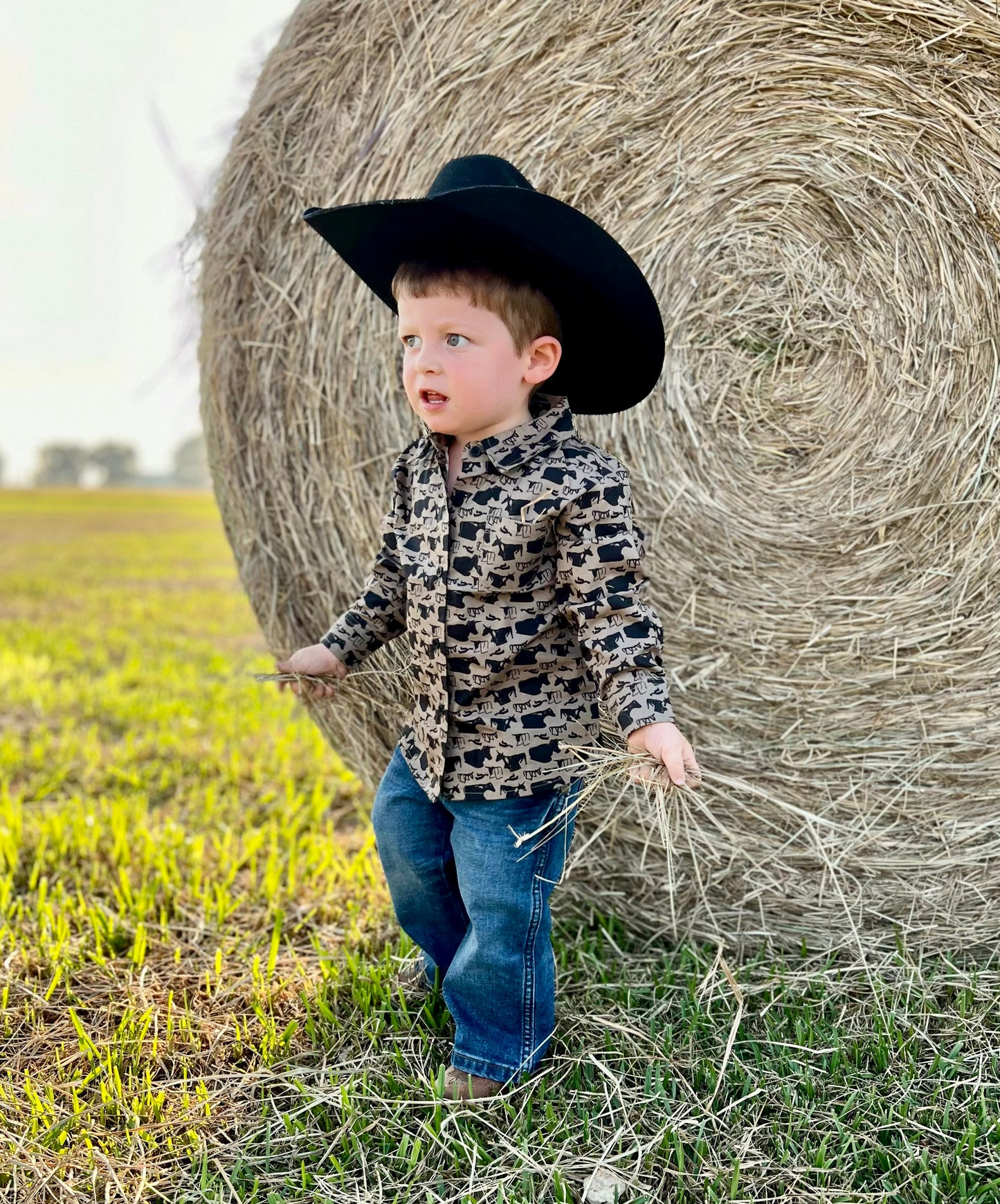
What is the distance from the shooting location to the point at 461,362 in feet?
5.55

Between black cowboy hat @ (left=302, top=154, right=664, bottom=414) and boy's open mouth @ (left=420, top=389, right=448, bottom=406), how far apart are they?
0.21 metres

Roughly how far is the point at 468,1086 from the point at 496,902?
0.31 m

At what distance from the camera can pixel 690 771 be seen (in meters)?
1.61

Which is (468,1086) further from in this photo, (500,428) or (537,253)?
(537,253)

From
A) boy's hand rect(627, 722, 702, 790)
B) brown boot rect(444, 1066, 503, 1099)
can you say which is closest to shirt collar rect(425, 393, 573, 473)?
boy's hand rect(627, 722, 702, 790)

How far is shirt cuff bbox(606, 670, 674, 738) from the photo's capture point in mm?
1616

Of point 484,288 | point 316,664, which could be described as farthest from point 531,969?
point 484,288

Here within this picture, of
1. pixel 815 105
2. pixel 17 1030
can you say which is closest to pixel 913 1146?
pixel 17 1030

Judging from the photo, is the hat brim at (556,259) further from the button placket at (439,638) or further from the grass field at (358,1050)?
the grass field at (358,1050)

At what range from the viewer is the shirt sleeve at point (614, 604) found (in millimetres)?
1641

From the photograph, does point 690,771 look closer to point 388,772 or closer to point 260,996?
point 388,772

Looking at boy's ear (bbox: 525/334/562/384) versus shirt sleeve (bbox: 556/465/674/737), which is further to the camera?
boy's ear (bbox: 525/334/562/384)

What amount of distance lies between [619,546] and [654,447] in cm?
72

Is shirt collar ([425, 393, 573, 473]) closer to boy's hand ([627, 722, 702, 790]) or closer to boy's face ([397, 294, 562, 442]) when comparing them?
boy's face ([397, 294, 562, 442])
